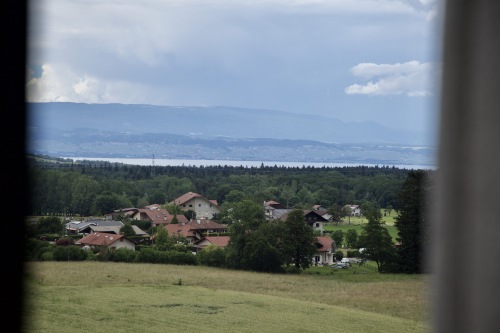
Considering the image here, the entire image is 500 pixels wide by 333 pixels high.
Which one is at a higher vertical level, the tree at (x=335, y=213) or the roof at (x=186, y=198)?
the roof at (x=186, y=198)

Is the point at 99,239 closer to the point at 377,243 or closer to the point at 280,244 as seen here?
the point at 280,244

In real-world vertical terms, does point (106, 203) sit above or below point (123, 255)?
above

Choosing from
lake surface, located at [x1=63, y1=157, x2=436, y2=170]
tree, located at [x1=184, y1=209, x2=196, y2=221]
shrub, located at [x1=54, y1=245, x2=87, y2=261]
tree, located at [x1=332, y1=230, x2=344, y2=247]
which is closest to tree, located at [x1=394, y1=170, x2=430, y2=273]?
tree, located at [x1=332, y1=230, x2=344, y2=247]

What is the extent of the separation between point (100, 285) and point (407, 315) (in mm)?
3688

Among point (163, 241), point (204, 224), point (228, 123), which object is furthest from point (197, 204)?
point (228, 123)

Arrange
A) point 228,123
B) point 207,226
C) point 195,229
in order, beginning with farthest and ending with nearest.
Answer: point 228,123 → point 207,226 → point 195,229

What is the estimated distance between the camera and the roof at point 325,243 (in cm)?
1066

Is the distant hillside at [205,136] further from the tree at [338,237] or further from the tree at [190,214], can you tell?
the tree at [190,214]

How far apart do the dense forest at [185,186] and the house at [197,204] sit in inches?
9.1

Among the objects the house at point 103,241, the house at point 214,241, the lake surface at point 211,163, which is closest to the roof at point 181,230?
the house at point 214,241

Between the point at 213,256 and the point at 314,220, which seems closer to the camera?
the point at 213,256

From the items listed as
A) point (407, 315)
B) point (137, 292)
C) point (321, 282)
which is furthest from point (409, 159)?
point (137, 292)

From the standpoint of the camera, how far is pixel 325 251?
1066 centimetres

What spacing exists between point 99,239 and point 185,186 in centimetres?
322
